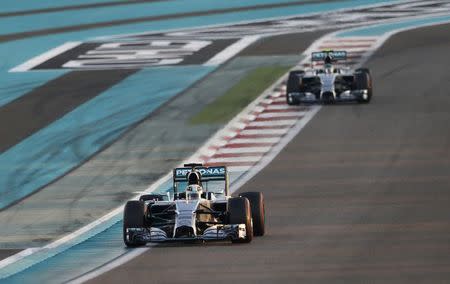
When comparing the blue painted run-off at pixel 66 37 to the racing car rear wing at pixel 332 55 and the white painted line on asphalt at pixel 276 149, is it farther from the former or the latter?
the racing car rear wing at pixel 332 55

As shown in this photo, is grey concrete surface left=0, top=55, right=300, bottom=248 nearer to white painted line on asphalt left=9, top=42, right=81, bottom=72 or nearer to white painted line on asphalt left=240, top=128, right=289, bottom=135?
white painted line on asphalt left=240, top=128, right=289, bottom=135

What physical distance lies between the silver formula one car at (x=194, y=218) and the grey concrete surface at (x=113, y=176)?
2.27 meters

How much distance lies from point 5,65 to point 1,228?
79.7 ft

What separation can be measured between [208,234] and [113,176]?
8871 mm

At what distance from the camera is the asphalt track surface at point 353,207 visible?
20.2 m

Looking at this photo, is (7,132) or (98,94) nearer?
(7,132)

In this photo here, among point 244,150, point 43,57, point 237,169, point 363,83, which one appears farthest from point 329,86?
point 43,57

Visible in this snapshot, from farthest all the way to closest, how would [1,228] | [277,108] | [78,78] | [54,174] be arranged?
[78,78] < [277,108] < [54,174] < [1,228]

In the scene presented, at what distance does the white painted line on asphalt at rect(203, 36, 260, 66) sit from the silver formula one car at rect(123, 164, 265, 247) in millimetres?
25171

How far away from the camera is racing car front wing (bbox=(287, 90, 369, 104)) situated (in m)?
39.4

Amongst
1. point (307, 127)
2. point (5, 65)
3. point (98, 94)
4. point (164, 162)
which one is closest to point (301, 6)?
point (5, 65)

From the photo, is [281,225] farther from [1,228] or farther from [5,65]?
[5,65]

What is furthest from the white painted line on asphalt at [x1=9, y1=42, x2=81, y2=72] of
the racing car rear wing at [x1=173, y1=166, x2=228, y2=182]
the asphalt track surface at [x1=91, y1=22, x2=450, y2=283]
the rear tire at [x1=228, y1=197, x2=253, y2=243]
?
the rear tire at [x1=228, y1=197, x2=253, y2=243]

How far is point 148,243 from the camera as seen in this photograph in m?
23.1
